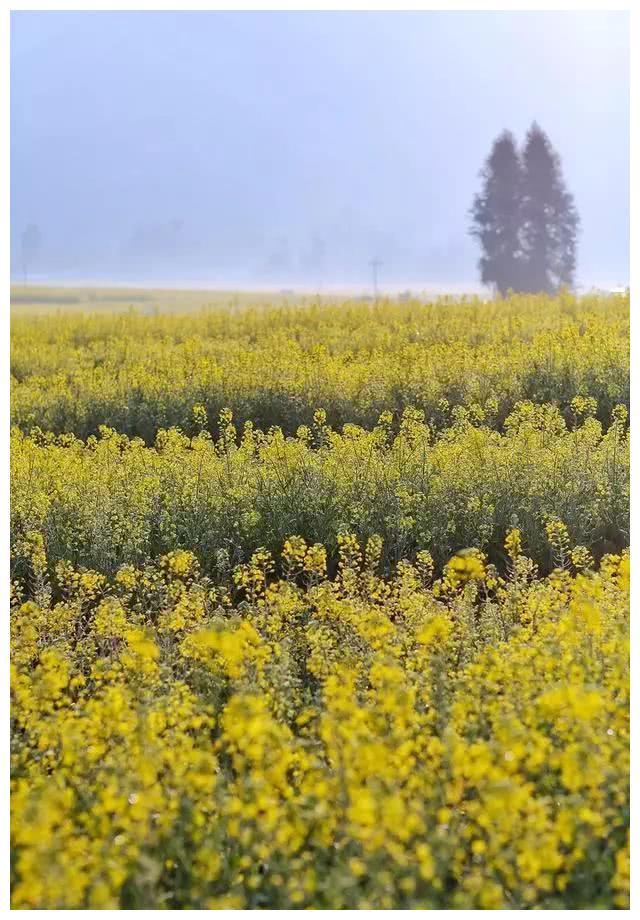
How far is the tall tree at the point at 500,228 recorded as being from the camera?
126ft

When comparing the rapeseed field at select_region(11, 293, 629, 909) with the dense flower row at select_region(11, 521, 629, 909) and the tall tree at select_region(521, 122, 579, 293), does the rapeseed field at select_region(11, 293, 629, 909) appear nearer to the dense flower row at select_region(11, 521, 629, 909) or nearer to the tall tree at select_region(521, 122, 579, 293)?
the dense flower row at select_region(11, 521, 629, 909)

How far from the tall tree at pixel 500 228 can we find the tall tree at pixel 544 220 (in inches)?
15.5

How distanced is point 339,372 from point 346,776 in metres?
6.24

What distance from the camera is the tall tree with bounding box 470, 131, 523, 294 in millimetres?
38344

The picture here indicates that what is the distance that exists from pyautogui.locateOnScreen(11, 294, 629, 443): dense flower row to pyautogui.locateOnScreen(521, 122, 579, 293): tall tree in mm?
27219

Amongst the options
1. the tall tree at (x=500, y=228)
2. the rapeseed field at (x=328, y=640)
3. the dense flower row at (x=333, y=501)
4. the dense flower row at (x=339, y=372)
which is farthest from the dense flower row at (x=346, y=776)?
the tall tree at (x=500, y=228)

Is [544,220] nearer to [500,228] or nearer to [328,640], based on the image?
[500,228]

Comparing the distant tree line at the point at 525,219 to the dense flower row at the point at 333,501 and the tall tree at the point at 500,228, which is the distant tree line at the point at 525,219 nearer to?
the tall tree at the point at 500,228

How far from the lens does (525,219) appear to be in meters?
38.9

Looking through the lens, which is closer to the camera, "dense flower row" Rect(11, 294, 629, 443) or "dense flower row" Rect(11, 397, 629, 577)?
"dense flower row" Rect(11, 397, 629, 577)

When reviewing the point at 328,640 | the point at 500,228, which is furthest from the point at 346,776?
the point at 500,228

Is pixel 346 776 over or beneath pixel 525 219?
beneath

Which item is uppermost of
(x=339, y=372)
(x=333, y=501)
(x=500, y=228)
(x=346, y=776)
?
(x=500, y=228)

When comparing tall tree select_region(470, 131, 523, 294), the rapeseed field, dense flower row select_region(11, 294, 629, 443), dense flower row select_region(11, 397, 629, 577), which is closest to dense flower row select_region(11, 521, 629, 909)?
the rapeseed field
